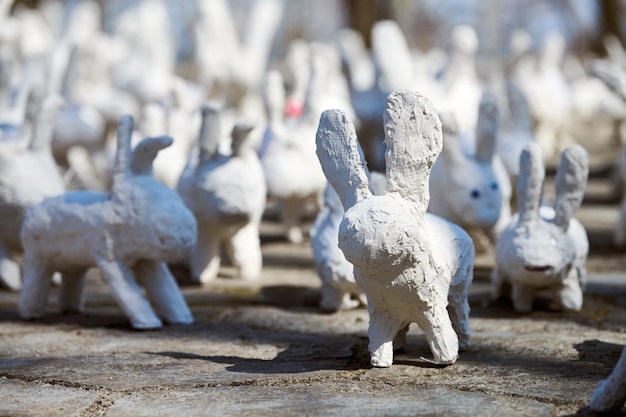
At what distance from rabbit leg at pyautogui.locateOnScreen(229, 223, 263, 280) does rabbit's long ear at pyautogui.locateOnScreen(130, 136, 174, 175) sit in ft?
3.94

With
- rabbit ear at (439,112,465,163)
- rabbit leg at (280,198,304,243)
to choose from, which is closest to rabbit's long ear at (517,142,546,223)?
rabbit ear at (439,112,465,163)

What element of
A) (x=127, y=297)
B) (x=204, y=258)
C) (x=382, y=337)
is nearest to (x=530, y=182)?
(x=382, y=337)

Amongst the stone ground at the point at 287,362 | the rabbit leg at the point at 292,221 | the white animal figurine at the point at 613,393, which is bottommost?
the stone ground at the point at 287,362

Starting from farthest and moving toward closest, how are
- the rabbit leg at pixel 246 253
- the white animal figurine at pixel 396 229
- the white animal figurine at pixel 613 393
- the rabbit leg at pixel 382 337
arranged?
the rabbit leg at pixel 246 253 → the rabbit leg at pixel 382 337 → the white animal figurine at pixel 396 229 → the white animal figurine at pixel 613 393

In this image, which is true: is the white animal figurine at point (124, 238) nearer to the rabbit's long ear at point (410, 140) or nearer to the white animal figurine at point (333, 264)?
the white animal figurine at point (333, 264)

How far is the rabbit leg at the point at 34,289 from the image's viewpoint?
169 inches

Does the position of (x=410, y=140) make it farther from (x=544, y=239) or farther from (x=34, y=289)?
(x=34, y=289)

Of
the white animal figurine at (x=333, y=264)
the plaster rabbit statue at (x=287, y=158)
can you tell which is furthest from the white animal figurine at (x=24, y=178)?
the white animal figurine at (x=333, y=264)

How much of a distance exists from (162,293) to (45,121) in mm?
1363

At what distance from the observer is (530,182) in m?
4.24

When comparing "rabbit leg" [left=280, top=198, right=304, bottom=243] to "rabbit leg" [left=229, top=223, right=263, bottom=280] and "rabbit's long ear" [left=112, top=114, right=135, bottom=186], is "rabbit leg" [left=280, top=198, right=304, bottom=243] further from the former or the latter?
"rabbit's long ear" [left=112, top=114, right=135, bottom=186]

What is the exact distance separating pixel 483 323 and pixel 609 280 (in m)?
1.28

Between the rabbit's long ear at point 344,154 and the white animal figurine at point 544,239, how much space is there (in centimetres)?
122

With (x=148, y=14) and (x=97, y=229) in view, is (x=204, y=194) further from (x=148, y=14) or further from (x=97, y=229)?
(x=148, y=14)
